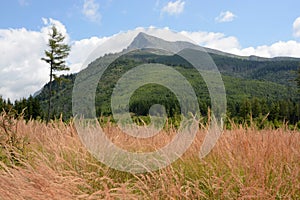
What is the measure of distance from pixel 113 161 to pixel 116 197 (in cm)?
122

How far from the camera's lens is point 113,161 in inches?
168

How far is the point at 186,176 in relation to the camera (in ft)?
12.0

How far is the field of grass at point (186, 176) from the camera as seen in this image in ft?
9.56

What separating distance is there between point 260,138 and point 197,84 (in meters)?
131

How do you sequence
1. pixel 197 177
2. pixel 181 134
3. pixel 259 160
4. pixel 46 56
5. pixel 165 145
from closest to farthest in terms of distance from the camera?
pixel 259 160 → pixel 197 177 → pixel 165 145 → pixel 181 134 → pixel 46 56

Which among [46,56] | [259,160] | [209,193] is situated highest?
[46,56]

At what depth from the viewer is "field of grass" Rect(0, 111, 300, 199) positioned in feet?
9.56

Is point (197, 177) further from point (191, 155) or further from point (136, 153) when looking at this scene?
point (136, 153)

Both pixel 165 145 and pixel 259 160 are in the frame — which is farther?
pixel 165 145

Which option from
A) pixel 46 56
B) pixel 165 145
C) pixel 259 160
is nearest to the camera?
pixel 259 160

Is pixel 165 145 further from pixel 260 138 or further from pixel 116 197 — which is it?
pixel 116 197

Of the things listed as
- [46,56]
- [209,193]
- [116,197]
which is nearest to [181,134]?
[209,193]

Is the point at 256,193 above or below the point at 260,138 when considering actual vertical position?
below

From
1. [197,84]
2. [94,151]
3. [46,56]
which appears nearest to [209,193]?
[94,151]
